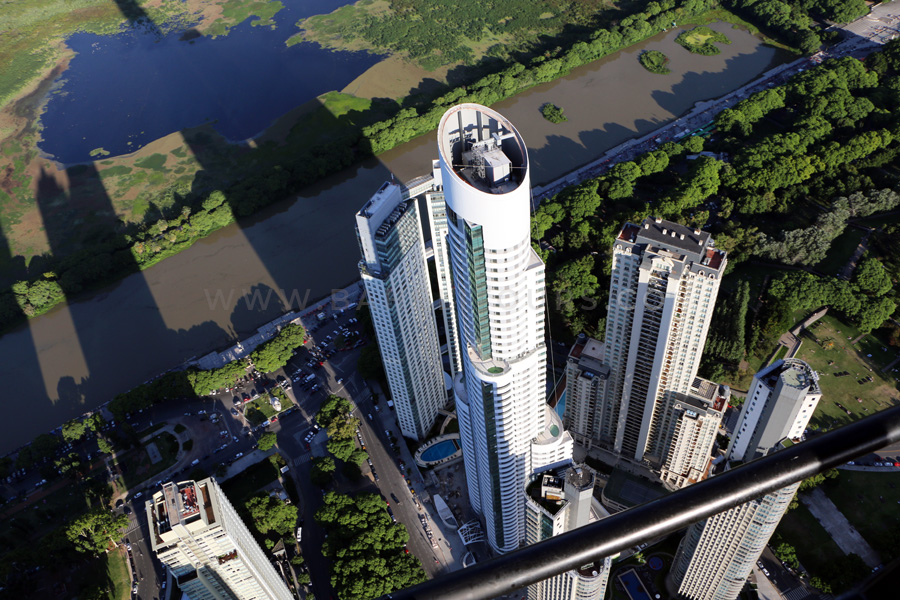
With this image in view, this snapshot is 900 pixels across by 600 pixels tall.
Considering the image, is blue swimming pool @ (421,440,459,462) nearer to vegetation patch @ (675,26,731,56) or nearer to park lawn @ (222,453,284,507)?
park lawn @ (222,453,284,507)

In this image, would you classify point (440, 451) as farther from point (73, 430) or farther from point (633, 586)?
point (73, 430)

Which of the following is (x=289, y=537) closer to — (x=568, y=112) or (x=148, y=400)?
(x=148, y=400)

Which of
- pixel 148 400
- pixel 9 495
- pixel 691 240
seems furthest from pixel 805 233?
pixel 9 495

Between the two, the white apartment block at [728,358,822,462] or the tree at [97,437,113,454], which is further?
the tree at [97,437,113,454]

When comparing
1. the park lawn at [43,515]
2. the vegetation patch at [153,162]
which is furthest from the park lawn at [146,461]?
the vegetation patch at [153,162]

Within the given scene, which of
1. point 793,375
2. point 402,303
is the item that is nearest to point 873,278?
point 793,375

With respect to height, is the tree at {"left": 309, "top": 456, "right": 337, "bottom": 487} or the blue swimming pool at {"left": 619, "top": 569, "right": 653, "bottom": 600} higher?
the tree at {"left": 309, "top": 456, "right": 337, "bottom": 487}

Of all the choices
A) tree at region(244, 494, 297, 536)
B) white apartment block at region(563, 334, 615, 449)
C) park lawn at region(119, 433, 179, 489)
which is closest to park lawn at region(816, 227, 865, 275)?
white apartment block at region(563, 334, 615, 449)
